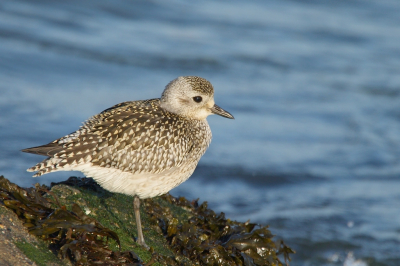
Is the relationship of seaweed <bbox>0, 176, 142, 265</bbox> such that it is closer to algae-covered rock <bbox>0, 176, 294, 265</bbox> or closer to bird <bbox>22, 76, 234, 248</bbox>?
algae-covered rock <bbox>0, 176, 294, 265</bbox>

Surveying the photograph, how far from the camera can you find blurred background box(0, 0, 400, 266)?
9.38m

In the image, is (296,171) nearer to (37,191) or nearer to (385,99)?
(385,99)

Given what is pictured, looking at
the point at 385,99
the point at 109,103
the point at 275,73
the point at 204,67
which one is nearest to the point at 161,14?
the point at 204,67

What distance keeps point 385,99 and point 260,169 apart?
520 cm

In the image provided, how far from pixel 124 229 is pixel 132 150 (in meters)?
0.88

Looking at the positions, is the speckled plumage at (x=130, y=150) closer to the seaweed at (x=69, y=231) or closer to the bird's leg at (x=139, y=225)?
the bird's leg at (x=139, y=225)

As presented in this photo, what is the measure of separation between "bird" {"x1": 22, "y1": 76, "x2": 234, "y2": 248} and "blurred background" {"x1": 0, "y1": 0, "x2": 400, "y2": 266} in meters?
3.46

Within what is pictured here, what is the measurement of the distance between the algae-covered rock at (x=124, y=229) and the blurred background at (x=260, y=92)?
108 inches

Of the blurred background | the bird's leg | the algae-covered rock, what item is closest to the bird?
the bird's leg

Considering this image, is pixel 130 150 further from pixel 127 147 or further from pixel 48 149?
pixel 48 149

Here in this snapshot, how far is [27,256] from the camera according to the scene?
4.16 m

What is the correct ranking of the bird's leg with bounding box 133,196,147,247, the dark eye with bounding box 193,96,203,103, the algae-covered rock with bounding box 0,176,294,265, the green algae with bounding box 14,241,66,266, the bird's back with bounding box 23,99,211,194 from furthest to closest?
the dark eye with bounding box 193,96,203,103
the bird's leg with bounding box 133,196,147,247
the bird's back with bounding box 23,99,211,194
the algae-covered rock with bounding box 0,176,294,265
the green algae with bounding box 14,241,66,266

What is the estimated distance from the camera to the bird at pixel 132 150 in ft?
16.9

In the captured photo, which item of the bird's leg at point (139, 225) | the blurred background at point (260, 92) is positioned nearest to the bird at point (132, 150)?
the bird's leg at point (139, 225)
